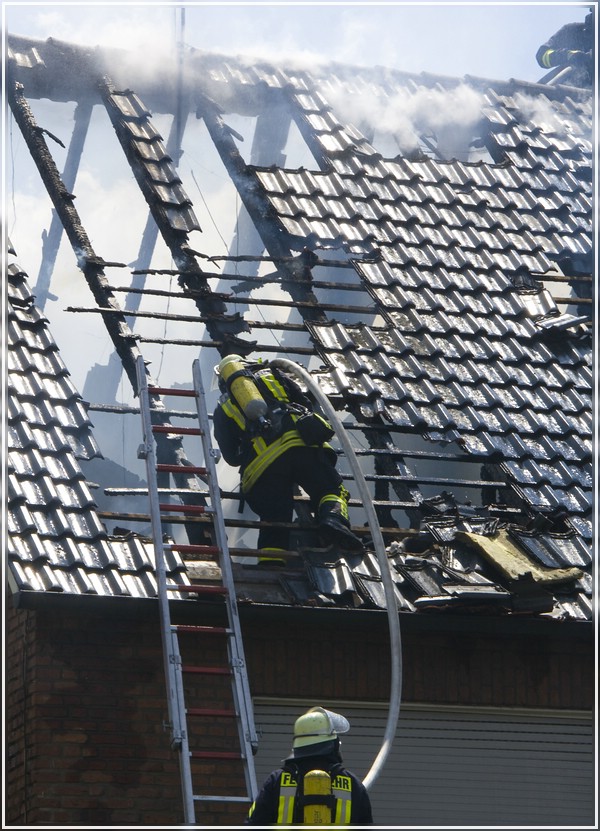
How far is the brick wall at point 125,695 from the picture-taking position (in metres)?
7.47

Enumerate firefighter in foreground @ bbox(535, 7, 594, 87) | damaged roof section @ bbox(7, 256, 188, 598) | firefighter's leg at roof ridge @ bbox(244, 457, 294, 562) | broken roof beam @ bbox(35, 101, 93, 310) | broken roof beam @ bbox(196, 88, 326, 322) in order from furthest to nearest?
1. firefighter in foreground @ bbox(535, 7, 594, 87)
2. broken roof beam @ bbox(35, 101, 93, 310)
3. broken roof beam @ bbox(196, 88, 326, 322)
4. firefighter's leg at roof ridge @ bbox(244, 457, 294, 562)
5. damaged roof section @ bbox(7, 256, 188, 598)

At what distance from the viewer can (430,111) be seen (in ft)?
47.0

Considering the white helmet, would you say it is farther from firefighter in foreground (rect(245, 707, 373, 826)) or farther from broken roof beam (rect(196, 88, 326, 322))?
broken roof beam (rect(196, 88, 326, 322))

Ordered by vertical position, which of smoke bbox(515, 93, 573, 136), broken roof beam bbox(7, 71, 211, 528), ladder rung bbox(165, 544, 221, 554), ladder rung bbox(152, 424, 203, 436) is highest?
smoke bbox(515, 93, 573, 136)

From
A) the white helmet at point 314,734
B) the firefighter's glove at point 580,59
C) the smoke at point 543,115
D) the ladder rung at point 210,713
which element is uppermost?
the firefighter's glove at point 580,59

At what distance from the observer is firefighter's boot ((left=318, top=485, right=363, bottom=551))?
865 centimetres

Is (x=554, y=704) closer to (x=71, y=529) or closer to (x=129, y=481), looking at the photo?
(x=71, y=529)

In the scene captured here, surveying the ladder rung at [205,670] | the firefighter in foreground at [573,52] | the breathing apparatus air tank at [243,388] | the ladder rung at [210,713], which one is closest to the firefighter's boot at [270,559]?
the breathing apparatus air tank at [243,388]

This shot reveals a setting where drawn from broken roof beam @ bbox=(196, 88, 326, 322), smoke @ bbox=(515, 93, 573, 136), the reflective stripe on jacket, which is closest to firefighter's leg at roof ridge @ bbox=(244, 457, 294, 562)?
broken roof beam @ bbox=(196, 88, 326, 322)

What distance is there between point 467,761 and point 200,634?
1889 millimetres

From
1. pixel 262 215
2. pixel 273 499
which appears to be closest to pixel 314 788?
pixel 273 499

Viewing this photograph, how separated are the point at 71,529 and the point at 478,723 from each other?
2723mm

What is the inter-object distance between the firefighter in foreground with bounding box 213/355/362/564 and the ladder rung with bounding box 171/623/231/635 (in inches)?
39.9

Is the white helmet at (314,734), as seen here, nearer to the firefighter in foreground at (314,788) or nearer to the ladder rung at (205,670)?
the firefighter in foreground at (314,788)
